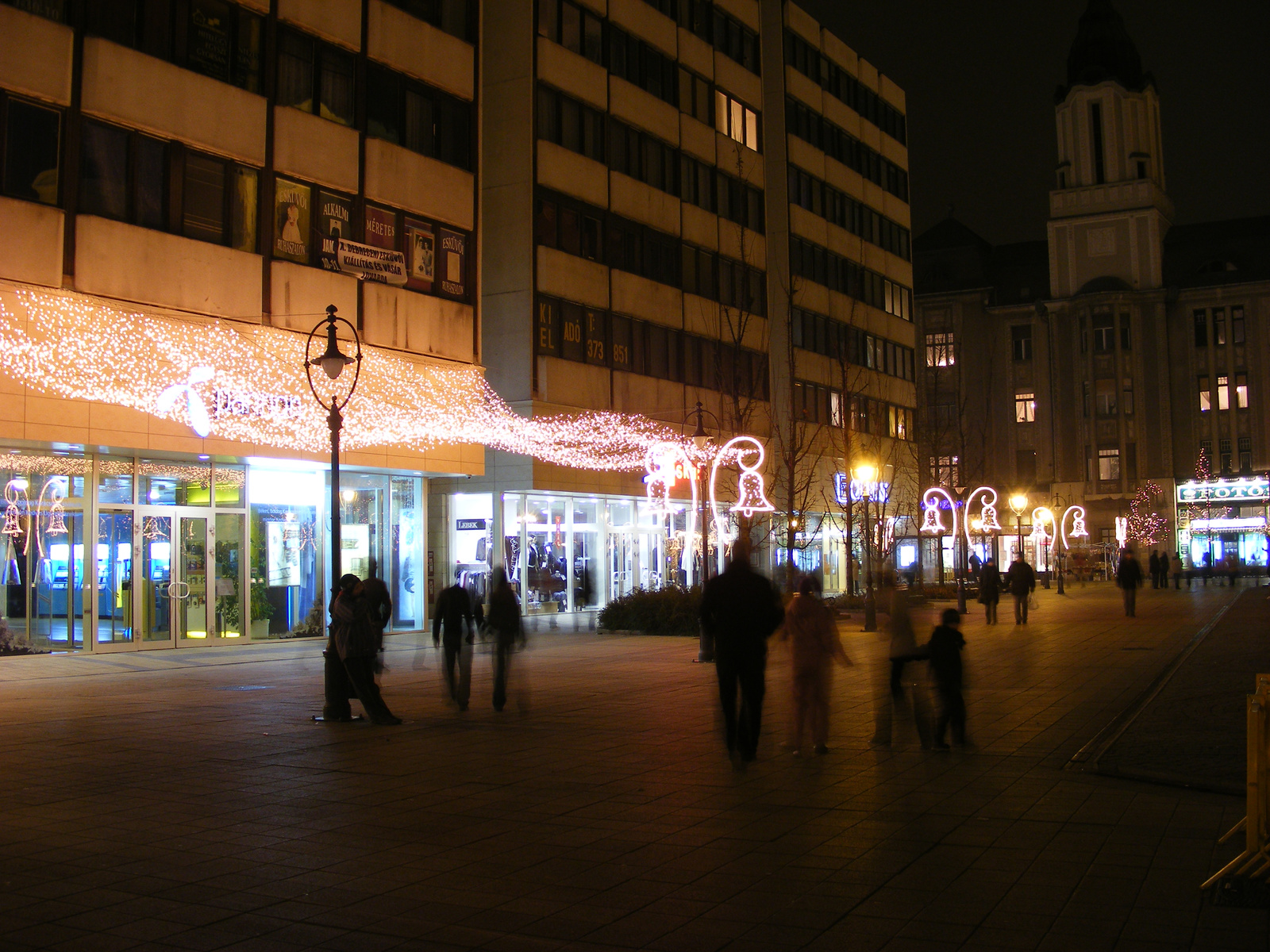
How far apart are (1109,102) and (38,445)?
7367cm

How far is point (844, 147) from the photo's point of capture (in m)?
53.2

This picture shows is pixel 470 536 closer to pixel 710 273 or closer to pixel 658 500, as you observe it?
pixel 658 500

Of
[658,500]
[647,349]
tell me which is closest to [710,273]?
[647,349]

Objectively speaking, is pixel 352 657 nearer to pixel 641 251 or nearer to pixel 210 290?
pixel 210 290

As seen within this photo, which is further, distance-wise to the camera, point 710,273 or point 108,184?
point 710,273

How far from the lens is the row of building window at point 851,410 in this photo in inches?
1879

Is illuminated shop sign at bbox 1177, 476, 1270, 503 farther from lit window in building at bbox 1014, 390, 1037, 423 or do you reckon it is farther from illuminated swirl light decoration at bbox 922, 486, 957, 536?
illuminated swirl light decoration at bbox 922, 486, 957, 536

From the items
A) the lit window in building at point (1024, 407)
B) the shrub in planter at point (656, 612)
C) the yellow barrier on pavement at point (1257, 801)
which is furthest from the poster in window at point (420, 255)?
the lit window in building at point (1024, 407)

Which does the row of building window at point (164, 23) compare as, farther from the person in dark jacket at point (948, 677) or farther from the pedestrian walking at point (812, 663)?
the person in dark jacket at point (948, 677)

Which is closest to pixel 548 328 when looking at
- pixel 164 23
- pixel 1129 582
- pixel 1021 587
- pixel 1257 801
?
pixel 164 23

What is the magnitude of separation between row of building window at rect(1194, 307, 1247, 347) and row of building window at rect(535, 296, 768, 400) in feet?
147

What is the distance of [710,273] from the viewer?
4169 centimetres

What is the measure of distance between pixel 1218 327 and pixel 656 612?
61.3 meters

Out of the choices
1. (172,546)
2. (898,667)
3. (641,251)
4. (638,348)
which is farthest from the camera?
(641,251)
